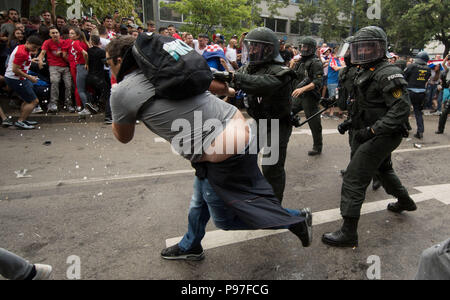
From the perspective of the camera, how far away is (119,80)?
1920 millimetres

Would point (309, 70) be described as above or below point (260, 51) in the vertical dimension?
below

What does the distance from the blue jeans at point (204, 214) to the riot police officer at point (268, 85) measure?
67 centimetres

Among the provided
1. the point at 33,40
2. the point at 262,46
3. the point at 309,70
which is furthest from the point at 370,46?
the point at 33,40

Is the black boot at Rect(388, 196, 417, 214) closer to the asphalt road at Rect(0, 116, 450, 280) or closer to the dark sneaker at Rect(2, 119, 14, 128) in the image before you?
the asphalt road at Rect(0, 116, 450, 280)

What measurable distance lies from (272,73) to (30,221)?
272 centimetres

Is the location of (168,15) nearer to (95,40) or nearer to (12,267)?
(95,40)

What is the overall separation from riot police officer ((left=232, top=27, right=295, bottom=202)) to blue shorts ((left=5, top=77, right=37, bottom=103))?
550 centimetres

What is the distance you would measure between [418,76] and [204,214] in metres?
7.07

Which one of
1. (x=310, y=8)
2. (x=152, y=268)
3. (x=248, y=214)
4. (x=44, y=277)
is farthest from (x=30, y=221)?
(x=310, y=8)

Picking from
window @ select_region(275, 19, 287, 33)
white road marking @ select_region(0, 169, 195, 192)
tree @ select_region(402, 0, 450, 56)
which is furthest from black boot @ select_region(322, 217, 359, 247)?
window @ select_region(275, 19, 287, 33)

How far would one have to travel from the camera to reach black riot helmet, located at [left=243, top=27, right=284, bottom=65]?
110 inches

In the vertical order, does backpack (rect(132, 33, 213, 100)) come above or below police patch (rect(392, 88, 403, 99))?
above

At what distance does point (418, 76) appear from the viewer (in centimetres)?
727
